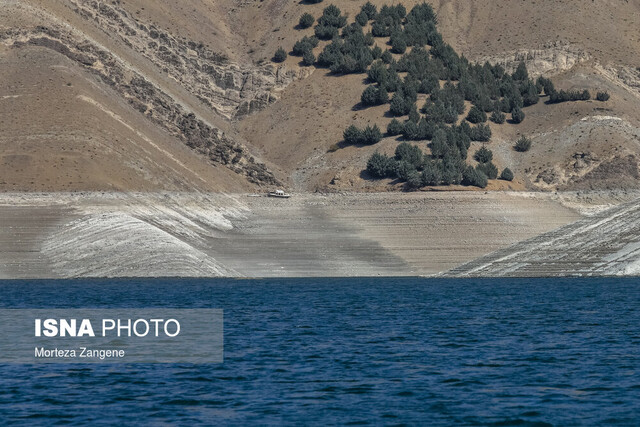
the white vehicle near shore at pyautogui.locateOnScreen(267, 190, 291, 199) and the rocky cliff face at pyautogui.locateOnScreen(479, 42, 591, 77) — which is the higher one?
the rocky cliff face at pyautogui.locateOnScreen(479, 42, 591, 77)

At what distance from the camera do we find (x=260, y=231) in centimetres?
9650

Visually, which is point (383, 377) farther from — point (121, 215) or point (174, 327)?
point (121, 215)

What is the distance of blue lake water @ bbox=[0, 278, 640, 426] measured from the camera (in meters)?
29.1

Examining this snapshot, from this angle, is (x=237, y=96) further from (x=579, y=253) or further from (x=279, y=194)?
(x=579, y=253)

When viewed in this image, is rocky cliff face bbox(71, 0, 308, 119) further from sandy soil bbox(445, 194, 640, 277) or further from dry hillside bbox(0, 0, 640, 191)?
sandy soil bbox(445, 194, 640, 277)

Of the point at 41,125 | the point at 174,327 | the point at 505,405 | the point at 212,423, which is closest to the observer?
the point at 212,423

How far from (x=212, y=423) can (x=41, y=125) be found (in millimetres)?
73586

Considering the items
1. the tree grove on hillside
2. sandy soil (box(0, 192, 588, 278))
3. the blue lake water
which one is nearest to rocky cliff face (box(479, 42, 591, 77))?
the tree grove on hillside

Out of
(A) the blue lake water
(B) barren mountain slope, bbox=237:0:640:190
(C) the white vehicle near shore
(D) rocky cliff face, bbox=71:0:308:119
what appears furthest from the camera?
(D) rocky cliff face, bbox=71:0:308:119

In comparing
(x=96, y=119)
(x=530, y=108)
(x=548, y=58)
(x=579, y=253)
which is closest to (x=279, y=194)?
(x=96, y=119)

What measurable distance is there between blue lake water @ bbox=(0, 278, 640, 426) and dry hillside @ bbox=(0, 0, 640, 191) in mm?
38923

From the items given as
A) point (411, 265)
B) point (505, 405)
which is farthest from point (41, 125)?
point (505, 405)

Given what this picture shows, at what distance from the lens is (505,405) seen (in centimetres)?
3012
